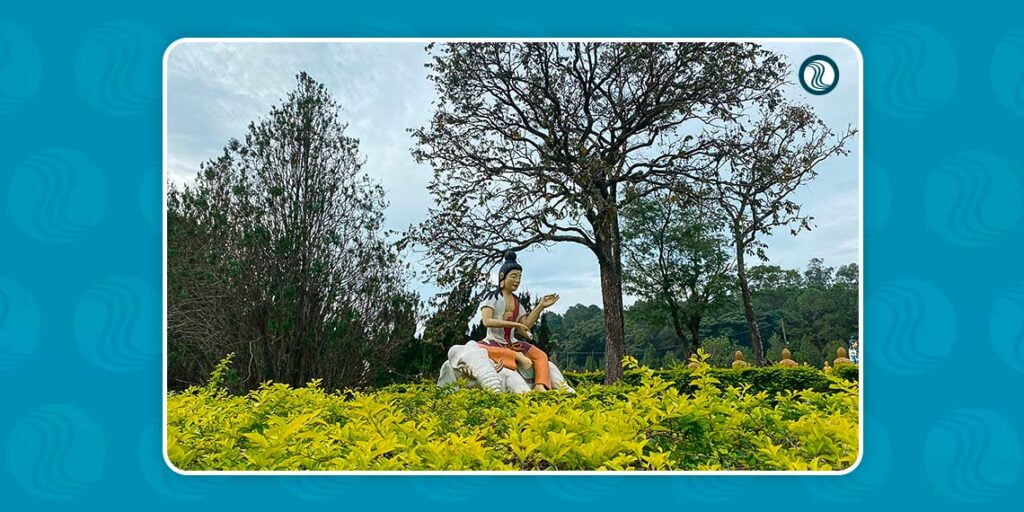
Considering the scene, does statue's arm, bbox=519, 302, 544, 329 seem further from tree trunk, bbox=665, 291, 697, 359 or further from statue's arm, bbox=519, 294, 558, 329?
tree trunk, bbox=665, 291, 697, 359

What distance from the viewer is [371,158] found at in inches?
150

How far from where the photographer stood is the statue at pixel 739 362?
3834mm

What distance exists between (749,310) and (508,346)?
52.8 inches

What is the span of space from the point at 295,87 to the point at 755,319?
8.23 ft

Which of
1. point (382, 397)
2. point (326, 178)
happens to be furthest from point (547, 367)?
point (326, 178)

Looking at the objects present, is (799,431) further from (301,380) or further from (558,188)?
(301,380)

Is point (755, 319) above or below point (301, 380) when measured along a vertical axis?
above

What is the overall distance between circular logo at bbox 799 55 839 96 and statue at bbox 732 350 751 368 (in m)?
1.35

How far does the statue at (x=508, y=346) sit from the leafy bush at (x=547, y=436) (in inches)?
38.9

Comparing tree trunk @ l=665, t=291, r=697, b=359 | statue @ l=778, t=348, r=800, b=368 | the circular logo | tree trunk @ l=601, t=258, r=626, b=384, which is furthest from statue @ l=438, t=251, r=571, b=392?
the circular logo

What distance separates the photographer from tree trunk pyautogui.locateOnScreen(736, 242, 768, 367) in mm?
3758

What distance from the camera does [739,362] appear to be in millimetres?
3842

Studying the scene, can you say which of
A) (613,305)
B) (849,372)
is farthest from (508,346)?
(849,372)

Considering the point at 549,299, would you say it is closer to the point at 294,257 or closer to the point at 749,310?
the point at 749,310
